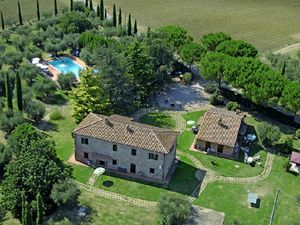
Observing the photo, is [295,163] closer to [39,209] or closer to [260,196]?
[260,196]

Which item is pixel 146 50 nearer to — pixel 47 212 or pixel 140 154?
pixel 140 154

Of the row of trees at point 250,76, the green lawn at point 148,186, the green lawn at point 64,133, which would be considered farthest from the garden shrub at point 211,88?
the green lawn at point 148,186

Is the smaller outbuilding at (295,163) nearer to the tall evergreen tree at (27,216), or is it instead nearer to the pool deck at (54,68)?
the tall evergreen tree at (27,216)

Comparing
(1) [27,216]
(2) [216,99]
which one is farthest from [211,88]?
(1) [27,216]

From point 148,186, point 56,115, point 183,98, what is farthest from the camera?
point 183,98

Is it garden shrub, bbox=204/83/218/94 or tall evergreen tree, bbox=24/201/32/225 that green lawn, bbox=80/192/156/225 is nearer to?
tall evergreen tree, bbox=24/201/32/225

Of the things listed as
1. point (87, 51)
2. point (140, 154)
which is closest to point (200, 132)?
point (140, 154)
